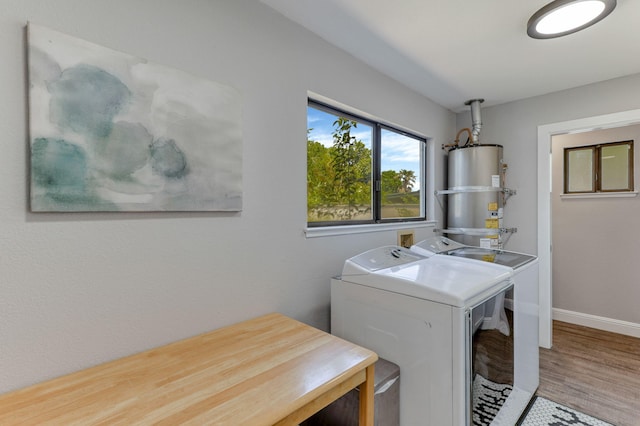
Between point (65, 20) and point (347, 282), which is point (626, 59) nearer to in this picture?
point (347, 282)

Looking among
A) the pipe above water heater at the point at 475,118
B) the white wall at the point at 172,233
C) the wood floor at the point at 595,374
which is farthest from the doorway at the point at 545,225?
the white wall at the point at 172,233

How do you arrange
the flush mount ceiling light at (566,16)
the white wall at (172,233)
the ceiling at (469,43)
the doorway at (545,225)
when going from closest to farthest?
the white wall at (172,233) → the flush mount ceiling light at (566,16) → the ceiling at (469,43) → the doorway at (545,225)

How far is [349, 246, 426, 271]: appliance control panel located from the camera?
170 cm

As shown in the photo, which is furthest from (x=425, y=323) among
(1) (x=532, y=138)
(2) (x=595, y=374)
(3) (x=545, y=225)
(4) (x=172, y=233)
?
(1) (x=532, y=138)

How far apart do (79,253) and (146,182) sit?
1.08 ft

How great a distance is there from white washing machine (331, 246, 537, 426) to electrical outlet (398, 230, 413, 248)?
0.80 m

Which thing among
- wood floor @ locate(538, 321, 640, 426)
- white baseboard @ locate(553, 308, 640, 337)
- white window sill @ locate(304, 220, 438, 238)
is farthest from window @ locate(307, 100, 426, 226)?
white baseboard @ locate(553, 308, 640, 337)

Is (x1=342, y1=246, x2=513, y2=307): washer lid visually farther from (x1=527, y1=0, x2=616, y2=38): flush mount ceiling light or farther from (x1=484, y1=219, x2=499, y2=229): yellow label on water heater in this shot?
(x1=527, y1=0, x2=616, y2=38): flush mount ceiling light

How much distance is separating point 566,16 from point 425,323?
5.73 feet

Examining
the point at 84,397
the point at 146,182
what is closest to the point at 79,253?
the point at 146,182

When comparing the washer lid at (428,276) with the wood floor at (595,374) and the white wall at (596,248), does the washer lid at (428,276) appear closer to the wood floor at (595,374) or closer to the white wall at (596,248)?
the wood floor at (595,374)

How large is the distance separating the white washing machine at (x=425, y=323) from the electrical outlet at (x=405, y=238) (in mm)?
797

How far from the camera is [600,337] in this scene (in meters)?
2.97

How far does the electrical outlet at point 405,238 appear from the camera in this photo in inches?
102
